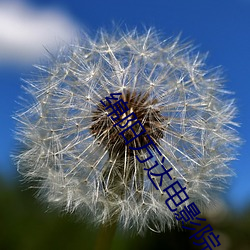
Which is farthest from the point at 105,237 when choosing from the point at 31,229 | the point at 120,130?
the point at 31,229

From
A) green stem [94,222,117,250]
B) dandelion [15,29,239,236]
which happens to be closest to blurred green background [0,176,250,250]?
dandelion [15,29,239,236]

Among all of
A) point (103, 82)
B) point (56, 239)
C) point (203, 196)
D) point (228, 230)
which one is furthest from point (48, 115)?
point (228, 230)

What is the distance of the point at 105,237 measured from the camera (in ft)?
6.68

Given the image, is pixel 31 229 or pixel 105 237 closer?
pixel 105 237

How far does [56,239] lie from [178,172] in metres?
7.72

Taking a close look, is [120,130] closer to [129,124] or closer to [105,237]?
[129,124]

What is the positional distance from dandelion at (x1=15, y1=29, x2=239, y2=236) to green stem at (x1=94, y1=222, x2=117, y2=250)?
0.19 metres

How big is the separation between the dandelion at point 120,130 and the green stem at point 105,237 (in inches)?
7.4

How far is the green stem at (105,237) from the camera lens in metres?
2.01

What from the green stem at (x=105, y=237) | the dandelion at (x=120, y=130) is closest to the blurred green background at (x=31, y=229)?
the dandelion at (x=120, y=130)

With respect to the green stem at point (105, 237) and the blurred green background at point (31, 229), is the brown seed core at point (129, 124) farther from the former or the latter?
the blurred green background at point (31, 229)

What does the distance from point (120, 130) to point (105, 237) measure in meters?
0.52

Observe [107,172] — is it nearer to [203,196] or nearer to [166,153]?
[166,153]

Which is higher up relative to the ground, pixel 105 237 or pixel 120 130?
pixel 120 130
